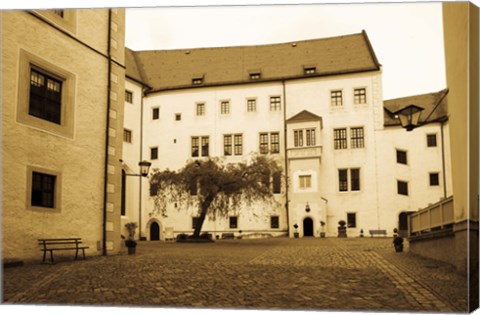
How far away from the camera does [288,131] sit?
28.8 feet

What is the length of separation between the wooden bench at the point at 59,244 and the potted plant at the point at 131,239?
991 mm

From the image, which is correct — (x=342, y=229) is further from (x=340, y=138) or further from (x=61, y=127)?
(x=61, y=127)

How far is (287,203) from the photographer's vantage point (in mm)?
8672

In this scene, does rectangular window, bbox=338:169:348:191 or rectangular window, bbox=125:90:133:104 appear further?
rectangular window, bbox=125:90:133:104

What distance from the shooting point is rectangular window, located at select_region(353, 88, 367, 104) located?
8219mm

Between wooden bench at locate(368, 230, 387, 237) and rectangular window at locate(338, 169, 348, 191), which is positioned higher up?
rectangular window at locate(338, 169, 348, 191)

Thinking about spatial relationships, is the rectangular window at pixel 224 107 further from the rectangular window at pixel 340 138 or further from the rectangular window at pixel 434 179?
the rectangular window at pixel 434 179

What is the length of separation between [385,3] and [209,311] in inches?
150

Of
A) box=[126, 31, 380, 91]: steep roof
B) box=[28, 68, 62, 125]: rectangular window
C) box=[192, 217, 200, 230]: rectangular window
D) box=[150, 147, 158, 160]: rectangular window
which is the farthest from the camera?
box=[192, 217, 200, 230]: rectangular window

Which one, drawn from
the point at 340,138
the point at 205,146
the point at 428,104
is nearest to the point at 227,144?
the point at 205,146

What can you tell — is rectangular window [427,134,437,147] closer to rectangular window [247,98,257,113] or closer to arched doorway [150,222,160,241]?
rectangular window [247,98,257,113]

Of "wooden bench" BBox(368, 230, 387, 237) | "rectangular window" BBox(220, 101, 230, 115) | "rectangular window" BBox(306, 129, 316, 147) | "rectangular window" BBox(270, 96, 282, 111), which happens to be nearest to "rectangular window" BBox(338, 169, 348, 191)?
"wooden bench" BBox(368, 230, 387, 237)

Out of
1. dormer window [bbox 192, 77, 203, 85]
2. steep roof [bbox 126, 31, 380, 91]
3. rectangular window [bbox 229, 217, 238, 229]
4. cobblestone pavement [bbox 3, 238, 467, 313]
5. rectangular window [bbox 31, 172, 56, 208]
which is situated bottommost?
cobblestone pavement [bbox 3, 238, 467, 313]

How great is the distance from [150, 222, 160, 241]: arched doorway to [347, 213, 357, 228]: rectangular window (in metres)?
3.17
